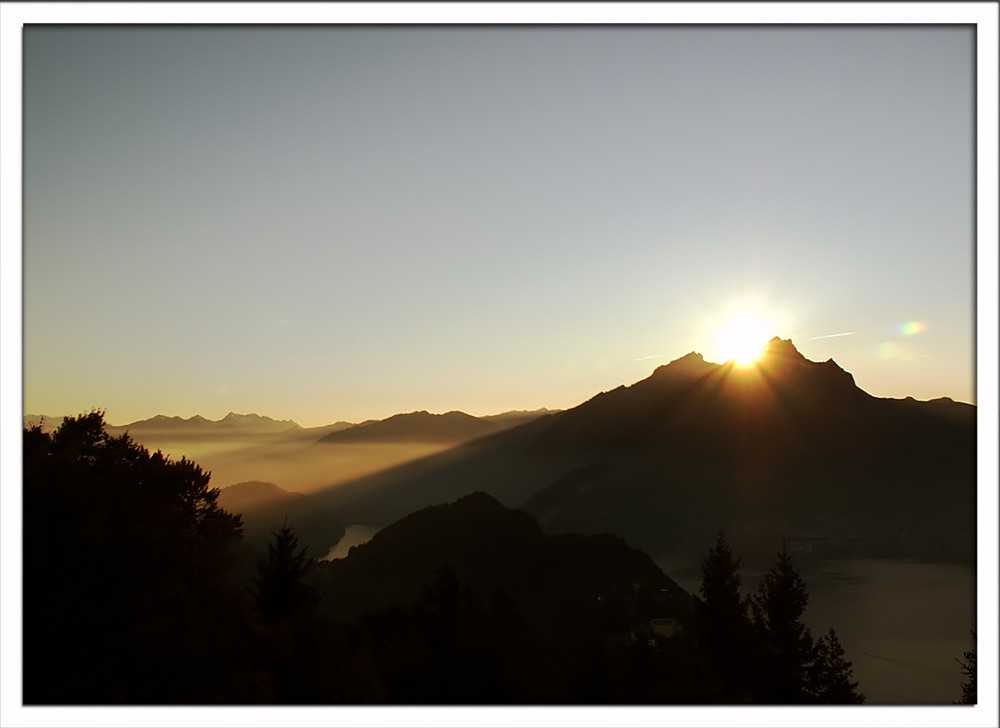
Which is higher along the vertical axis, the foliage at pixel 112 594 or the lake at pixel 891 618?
the foliage at pixel 112 594

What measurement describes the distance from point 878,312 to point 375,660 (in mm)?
6587

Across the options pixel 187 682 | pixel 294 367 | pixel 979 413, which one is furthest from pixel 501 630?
pixel 979 413

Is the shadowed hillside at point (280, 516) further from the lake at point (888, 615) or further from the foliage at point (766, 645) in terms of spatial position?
the foliage at point (766, 645)

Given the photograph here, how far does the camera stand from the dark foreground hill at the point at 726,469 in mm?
11906

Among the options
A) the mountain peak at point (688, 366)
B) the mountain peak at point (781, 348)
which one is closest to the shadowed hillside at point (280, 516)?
the mountain peak at point (688, 366)

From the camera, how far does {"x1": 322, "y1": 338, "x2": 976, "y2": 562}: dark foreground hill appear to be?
11906 millimetres

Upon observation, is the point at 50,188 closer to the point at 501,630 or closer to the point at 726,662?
the point at 501,630

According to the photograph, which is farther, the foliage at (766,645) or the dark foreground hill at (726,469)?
the dark foreground hill at (726,469)

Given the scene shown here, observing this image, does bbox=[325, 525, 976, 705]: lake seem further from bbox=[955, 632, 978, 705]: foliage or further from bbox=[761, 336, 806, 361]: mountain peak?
bbox=[761, 336, 806, 361]: mountain peak

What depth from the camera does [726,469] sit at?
22.8m

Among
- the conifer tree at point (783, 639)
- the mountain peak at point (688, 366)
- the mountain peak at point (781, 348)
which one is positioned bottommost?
the conifer tree at point (783, 639)

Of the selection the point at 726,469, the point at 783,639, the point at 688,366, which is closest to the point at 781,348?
the point at 688,366

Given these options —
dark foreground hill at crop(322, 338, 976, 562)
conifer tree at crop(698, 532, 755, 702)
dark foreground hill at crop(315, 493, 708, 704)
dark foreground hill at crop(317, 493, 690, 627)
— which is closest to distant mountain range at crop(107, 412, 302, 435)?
dark foreground hill at crop(322, 338, 976, 562)

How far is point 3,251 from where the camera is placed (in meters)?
4.06
